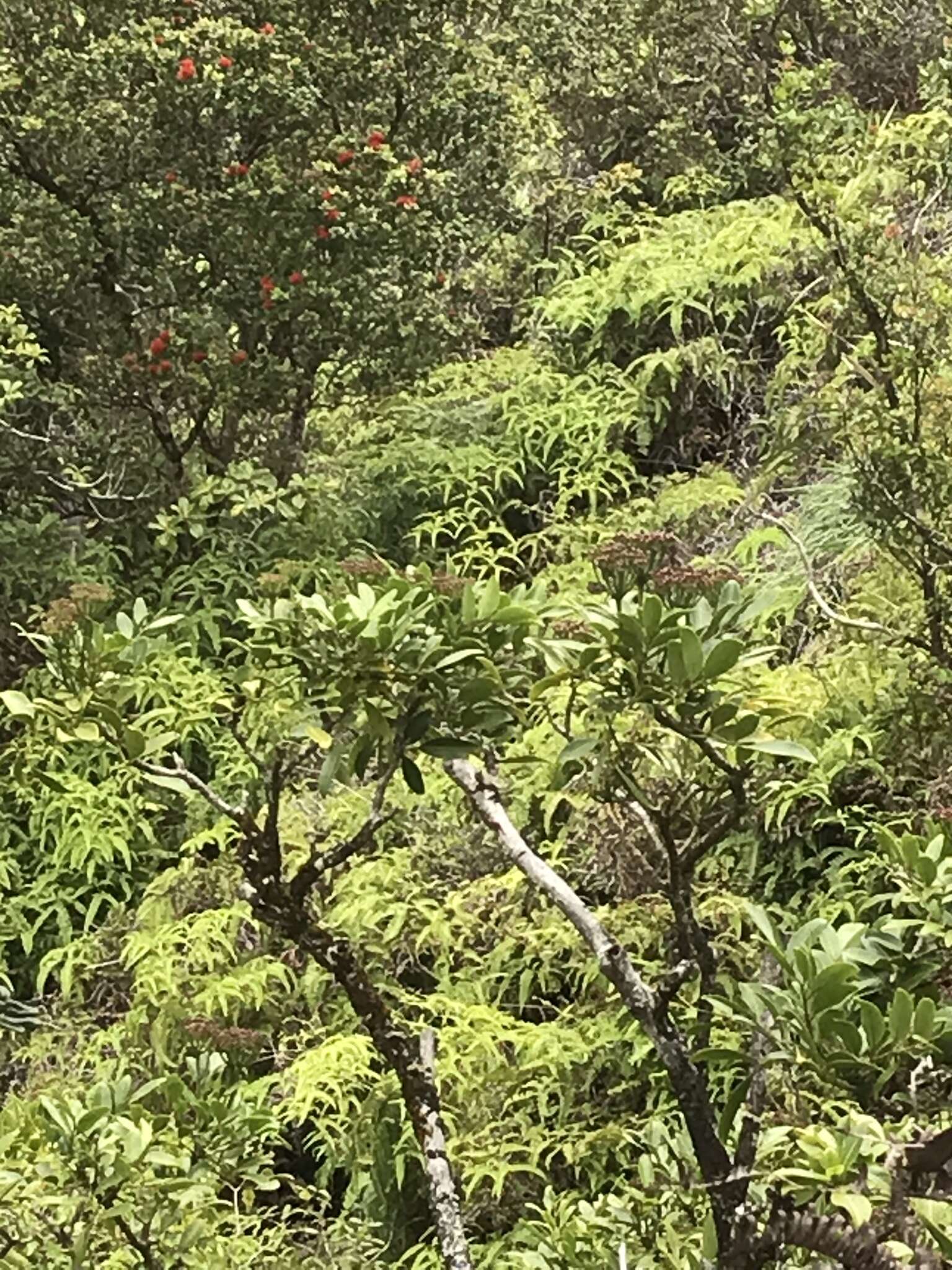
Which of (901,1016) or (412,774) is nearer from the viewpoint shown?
(901,1016)

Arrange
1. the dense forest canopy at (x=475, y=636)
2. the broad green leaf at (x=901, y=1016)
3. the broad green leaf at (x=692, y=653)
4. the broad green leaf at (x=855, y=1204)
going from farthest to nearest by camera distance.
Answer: the dense forest canopy at (x=475, y=636) < the broad green leaf at (x=692, y=653) < the broad green leaf at (x=901, y=1016) < the broad green leaf at (x=855, y=1204)

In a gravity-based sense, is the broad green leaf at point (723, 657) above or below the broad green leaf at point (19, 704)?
above

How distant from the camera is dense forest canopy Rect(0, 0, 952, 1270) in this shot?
1.54 metres

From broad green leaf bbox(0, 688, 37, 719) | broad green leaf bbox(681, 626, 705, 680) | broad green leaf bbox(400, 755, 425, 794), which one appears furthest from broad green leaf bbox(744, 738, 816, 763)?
broad green leaf bbox(0, 688, 37, 719)

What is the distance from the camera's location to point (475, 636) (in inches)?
60.4

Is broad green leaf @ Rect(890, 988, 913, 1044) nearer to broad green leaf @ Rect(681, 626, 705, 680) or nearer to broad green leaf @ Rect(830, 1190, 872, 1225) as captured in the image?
broad green leaf @ Rect(830, 1190, 872, 1225)

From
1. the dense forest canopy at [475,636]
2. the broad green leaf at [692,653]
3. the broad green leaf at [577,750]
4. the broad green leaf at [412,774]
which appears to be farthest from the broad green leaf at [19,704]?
the broad green leaf at [692,653]

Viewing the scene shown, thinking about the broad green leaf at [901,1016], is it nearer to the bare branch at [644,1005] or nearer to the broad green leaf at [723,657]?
the bare branch at [644,1005]

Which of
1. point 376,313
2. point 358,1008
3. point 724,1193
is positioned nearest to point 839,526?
point 376,313

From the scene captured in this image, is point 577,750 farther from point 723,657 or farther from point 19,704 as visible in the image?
point 19,704

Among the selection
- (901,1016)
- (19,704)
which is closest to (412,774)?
(19,704)

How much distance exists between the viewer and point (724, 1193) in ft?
4.63

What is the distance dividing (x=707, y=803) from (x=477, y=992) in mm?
1690

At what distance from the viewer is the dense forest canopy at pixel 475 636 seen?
154cm
